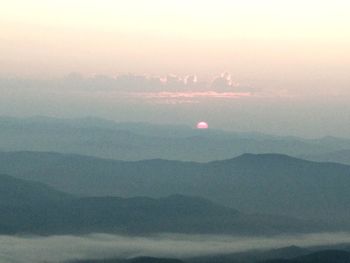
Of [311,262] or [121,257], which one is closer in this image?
[311,262]

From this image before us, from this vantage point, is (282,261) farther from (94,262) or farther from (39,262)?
(39,262)

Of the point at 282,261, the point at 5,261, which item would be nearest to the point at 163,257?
the point at 282,261

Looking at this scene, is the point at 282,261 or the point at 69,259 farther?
the point at 69,259

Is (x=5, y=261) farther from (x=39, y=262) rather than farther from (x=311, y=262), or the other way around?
(x=311, y=262)

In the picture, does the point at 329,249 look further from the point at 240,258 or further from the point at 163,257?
the point at 163,257

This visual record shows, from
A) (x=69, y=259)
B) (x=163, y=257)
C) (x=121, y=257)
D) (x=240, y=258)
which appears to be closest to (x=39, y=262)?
(x=69, y=259)

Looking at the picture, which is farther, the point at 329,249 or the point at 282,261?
the point at 329,249

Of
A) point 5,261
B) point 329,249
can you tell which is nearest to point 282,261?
point 329,249
